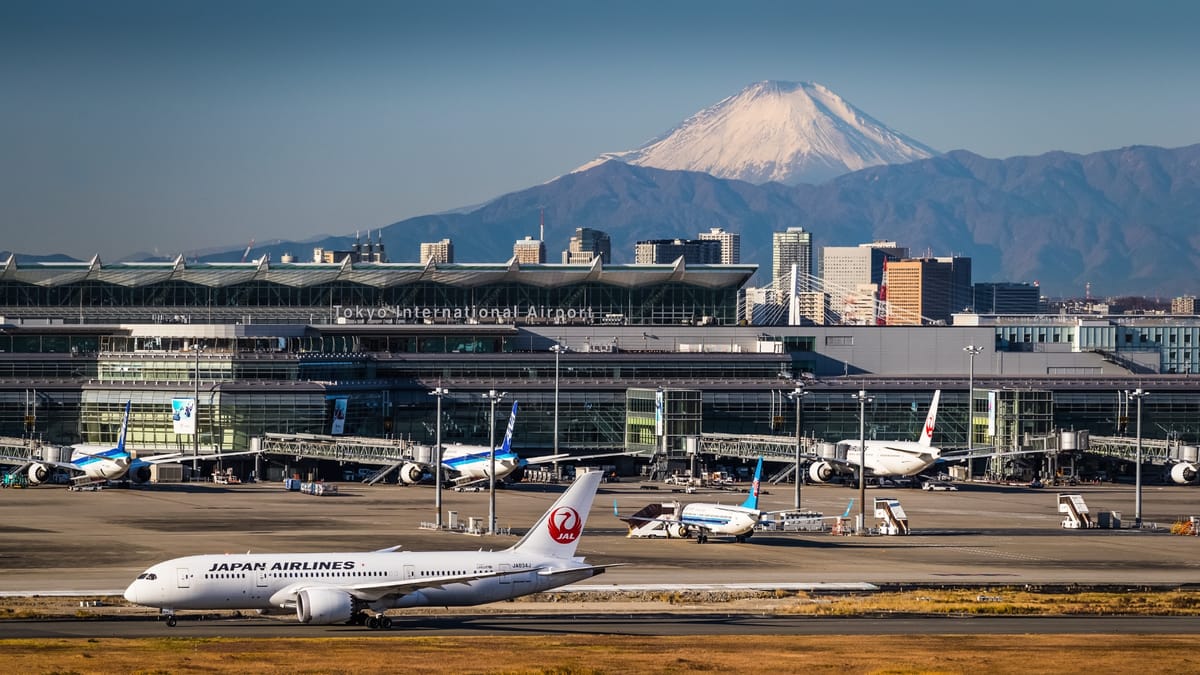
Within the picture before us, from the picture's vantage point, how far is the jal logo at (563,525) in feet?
280

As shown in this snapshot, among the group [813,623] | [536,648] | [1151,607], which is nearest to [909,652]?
[813,623]

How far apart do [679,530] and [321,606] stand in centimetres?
5367

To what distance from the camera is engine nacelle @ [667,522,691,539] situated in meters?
131

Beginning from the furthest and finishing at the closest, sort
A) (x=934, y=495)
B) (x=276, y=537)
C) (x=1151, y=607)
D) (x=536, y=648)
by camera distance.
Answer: (x=934, y=495)
(x=276, y=537)
(x=1151, y=607)
(x=536, y=648)

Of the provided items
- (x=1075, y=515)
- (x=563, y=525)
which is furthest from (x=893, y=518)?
(x=563, y=525)

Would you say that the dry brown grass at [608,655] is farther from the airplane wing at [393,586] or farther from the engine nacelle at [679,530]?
the engine nacelle at [679,530]

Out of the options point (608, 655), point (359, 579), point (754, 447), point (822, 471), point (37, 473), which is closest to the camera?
point (608, 655)

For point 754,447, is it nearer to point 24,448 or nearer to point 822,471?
point 822,471

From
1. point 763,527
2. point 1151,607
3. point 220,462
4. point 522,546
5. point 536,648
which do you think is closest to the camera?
point 536,648

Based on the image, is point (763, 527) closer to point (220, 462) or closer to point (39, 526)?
point (39, 526)

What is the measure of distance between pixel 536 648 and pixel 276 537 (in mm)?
51940

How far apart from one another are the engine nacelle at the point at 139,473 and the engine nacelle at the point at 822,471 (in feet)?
214

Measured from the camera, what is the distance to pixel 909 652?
78.2 meters

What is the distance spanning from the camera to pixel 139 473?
172125mm
